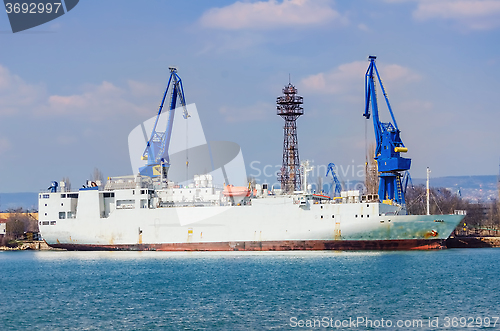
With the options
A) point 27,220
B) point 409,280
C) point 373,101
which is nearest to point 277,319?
point 409,280

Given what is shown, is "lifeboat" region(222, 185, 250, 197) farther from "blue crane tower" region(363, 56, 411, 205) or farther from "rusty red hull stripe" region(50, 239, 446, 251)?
"blue crane tower" region(363, 56, 411, 205)

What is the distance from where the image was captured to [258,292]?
28.3m

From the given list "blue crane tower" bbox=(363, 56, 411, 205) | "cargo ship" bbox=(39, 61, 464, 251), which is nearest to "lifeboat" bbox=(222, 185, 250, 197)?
"cargo ship" bbox=(39, 61, 464, 251)

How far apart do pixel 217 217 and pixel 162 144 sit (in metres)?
12.9

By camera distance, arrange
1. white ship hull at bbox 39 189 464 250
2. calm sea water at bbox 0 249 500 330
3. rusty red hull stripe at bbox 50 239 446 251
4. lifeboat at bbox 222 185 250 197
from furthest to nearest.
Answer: lifeboat at bbox 222 185 250 197
rusty red hull stripe at bbox 50 239 446 251
white ship hull at bbox 39 189 464 250
calm sea water at bbox 0 249 500 330

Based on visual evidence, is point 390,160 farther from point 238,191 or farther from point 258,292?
point 258,292

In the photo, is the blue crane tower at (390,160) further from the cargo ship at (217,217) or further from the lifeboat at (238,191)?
the lifeboat at (238,191)

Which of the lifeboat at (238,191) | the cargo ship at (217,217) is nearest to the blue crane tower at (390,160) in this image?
the cargo ship at (217,217)

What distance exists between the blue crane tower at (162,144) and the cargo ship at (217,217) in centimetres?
10

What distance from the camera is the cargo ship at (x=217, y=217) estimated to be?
44.1 meters

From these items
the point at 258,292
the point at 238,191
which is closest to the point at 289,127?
the point at 238,191

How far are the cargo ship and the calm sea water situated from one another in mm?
2125

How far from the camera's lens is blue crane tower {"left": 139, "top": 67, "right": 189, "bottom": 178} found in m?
56.6

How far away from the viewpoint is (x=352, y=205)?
44312mm
